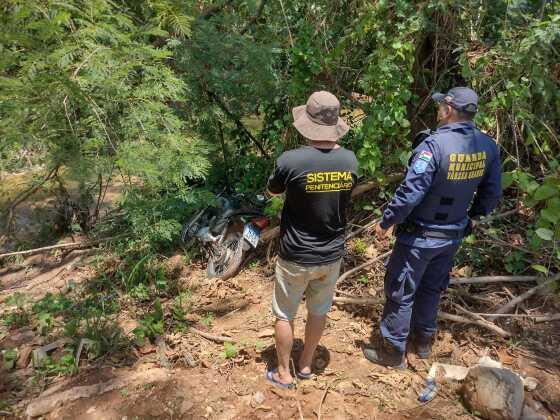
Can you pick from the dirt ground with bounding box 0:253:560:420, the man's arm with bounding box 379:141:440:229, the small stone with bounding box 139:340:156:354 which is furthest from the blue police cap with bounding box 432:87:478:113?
the small stone with bounding box 139:340:156:354

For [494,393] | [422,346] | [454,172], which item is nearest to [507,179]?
[454,172]

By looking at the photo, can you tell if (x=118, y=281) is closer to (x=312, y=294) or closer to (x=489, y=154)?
(x=312, y=294)

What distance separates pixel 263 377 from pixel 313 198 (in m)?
1.54

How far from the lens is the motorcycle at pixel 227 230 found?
4.77m

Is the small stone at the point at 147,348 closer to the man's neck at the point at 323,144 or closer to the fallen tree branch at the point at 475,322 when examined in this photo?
the man's neck at the point at 323,144

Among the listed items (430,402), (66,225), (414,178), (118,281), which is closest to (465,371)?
(430,402)

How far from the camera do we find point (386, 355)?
3.37 metres

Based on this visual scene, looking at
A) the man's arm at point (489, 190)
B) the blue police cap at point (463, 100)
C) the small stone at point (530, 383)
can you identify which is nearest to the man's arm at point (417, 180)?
the blue police cap at point (463, 100)

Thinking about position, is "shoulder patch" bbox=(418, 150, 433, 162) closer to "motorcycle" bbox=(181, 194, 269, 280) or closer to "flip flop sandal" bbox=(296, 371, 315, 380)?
"flip flop sandal" bbox=(296, 371, 315, 380)

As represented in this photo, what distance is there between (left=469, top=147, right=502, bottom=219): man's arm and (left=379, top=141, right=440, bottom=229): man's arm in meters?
0.52

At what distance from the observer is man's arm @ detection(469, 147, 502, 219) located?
298 centimetres

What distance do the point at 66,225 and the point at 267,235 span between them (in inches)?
144

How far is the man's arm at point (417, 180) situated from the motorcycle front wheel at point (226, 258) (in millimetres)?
2361

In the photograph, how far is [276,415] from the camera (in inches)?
114
